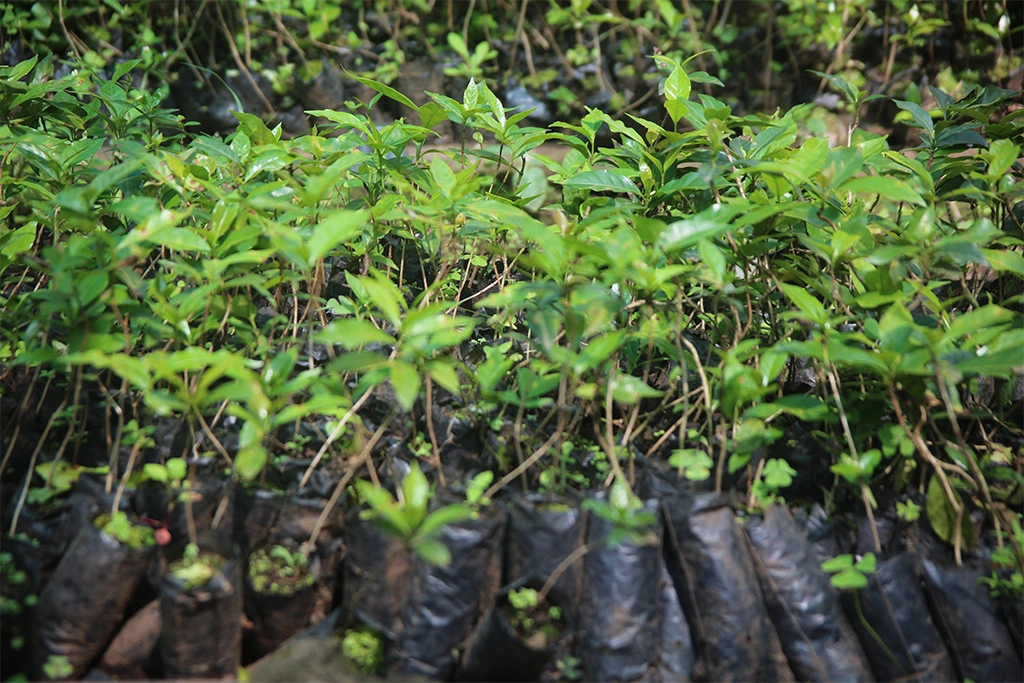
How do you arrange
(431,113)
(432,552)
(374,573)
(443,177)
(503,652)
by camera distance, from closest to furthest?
(432,552) → (503,652) → (374,573) → (443,177) → (431,113)

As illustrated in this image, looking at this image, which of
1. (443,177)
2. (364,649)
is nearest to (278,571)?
(364,649)

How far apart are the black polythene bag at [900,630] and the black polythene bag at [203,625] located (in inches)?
39.8

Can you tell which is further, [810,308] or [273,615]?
[810,308]

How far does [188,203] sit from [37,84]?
2.33 ft

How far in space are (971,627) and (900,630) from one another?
5.4 inches

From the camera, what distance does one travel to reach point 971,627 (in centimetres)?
113

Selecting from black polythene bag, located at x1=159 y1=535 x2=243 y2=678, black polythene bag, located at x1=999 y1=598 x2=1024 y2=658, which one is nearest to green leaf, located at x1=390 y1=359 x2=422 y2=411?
black polythene bag, located at x1=159 y1=535 x2=243 y2=678

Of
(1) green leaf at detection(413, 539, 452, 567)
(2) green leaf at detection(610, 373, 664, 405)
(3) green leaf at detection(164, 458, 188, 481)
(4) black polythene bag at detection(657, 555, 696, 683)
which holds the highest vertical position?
(2) green leaf at detection(610, 373, 664, 405)

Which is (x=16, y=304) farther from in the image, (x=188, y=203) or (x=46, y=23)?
(x=46, y=23)

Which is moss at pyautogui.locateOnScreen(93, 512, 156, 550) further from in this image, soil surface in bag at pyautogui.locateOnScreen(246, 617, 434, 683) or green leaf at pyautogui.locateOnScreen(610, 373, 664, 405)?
green leaf at pyautogui.locateOnScreen(610, 373, 664, 405)

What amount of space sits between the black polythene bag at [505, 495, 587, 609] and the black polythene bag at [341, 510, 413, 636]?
0.63 feet

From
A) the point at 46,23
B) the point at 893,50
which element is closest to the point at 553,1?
the point at 893,50

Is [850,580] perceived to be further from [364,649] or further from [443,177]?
[443,177]

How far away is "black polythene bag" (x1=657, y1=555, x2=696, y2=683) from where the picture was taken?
1107mm
